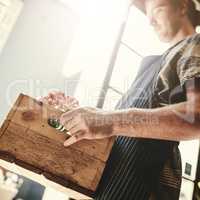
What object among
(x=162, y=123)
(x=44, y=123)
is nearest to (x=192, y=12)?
(x=162, y=123)

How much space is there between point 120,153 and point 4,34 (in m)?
3.23

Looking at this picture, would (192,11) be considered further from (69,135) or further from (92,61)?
(69,135)

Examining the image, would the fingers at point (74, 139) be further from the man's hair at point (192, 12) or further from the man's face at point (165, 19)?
the man's hair at point (192, 12)

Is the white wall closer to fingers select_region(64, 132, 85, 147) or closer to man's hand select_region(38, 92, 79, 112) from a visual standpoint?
man's hand select_region(38, 92, 79, 112)

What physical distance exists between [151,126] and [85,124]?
306 millimetres

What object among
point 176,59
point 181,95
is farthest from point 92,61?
point 181,95

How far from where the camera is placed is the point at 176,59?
1547 mm

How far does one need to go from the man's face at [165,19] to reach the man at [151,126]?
1.30 ft

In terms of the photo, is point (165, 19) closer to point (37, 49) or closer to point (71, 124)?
point (71, 124)

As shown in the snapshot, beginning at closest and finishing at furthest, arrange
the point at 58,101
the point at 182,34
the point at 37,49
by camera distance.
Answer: the point at 58,101, the point at 182,34, the point at 37,49

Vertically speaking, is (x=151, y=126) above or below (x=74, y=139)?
above

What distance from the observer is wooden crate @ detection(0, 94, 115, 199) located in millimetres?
1098

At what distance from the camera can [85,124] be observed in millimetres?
1173

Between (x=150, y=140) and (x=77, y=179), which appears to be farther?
(x=150, y=140)
